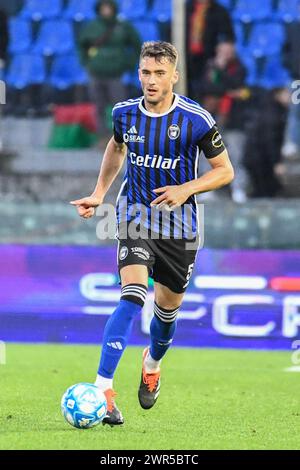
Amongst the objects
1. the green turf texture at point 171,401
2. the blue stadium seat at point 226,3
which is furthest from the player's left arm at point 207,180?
the blue stadium seat at point 226,3

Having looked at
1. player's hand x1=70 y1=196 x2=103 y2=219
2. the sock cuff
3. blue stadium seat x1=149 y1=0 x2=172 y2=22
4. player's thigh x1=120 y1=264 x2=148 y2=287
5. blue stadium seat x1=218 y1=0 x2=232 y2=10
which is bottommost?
the sock cuff

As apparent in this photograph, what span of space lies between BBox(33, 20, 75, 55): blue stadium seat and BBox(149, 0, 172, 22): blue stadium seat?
1.09 meters

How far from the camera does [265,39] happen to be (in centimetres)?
1379

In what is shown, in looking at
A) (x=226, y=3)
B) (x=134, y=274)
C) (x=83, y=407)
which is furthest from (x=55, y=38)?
(x=83, y=407)

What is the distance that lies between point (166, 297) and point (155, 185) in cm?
72

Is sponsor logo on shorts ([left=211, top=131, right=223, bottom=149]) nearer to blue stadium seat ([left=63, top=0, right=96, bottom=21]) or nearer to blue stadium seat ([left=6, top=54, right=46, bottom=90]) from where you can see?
blue stadium seat ([left=6, top=54, right=46, bottom=90])

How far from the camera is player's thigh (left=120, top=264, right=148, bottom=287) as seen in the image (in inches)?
248

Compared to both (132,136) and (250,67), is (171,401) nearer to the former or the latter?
(132,136)

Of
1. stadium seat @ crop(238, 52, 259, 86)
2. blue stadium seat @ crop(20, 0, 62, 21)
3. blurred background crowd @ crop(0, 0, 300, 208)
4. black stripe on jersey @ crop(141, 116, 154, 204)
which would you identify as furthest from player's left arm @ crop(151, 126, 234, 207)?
blue stadium seat @ crop(20, 0, 62, 21)

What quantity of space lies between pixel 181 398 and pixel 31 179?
18.0ft

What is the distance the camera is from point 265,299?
10.8 m

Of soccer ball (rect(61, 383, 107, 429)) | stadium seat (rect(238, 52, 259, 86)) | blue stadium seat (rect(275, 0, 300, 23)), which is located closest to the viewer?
soccer ball (rect(61, 383, 107, 429))

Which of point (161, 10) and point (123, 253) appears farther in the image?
point (161, 10)

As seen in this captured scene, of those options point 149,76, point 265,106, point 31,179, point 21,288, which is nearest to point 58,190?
point 31,179
